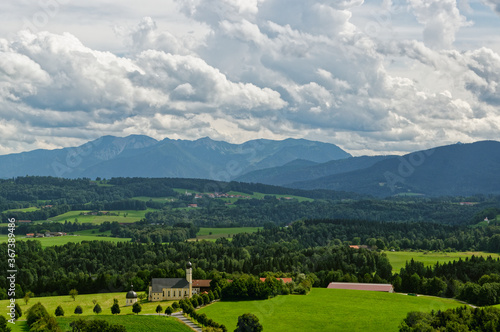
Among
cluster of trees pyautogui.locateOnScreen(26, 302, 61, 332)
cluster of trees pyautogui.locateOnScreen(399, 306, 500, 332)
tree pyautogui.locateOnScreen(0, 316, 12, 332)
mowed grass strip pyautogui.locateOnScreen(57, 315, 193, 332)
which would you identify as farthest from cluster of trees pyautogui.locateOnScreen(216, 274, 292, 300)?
tree pyautogui.locateOnScreen(0, 316, 12, 332)

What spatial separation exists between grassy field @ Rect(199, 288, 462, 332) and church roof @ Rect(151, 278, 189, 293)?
11.8m

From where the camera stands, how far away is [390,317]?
9006 centimetres

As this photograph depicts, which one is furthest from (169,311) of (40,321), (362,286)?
(362,286)

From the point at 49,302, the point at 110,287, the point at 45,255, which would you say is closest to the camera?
the point at 49,302

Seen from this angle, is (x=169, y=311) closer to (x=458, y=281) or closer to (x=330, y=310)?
(x=330, y=310)

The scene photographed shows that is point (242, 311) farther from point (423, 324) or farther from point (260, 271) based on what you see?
point (260, 271)

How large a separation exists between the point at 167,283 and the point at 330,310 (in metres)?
33.0

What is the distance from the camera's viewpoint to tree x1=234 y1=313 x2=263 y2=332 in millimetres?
81250

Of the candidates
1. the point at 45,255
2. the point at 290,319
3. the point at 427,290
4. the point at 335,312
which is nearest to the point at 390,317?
the point at 335,312

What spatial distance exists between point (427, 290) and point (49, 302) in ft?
234

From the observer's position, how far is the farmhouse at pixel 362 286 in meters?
118

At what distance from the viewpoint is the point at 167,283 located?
374 feet

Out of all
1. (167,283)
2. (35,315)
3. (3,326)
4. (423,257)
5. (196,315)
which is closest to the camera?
(3,326)

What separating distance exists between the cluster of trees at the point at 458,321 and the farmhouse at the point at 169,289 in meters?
46.2
